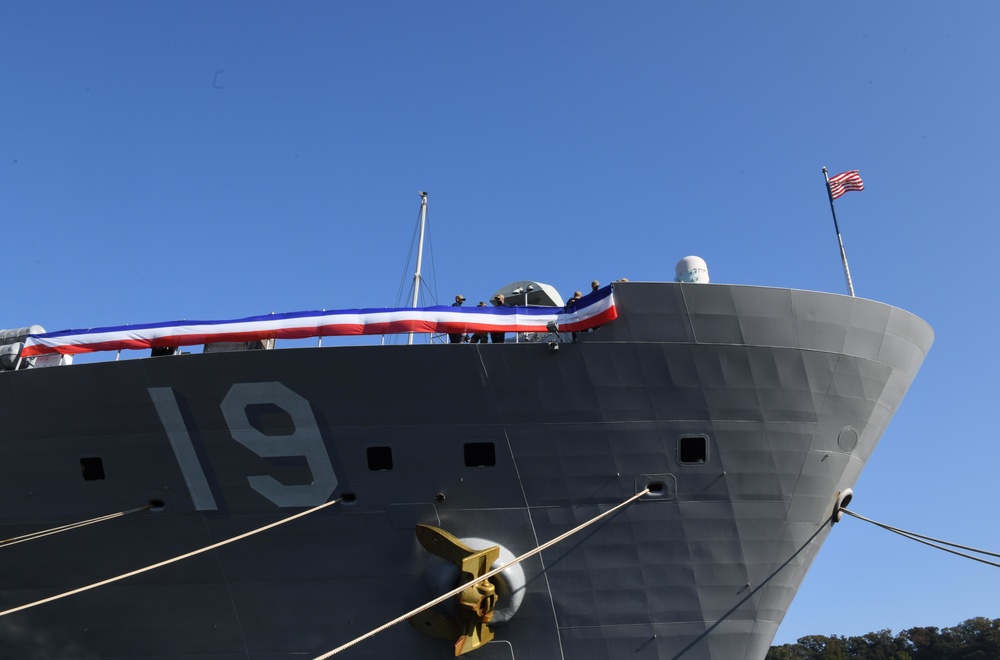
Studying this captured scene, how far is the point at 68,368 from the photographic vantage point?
12508mm

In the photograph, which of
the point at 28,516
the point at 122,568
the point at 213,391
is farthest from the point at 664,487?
the point at 28,516

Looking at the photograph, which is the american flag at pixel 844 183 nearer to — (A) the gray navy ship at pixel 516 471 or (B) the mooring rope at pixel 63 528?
(A) the gray navy ship at pixel 516 471

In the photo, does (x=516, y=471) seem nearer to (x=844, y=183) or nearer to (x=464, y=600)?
(x=464, y=600)

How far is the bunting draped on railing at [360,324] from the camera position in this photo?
1105 centimetres

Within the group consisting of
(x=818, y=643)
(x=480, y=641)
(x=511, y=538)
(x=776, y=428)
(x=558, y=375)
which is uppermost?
(x=558, y=375)

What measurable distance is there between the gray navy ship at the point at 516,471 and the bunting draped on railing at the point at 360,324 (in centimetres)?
5

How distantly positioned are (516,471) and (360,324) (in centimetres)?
326

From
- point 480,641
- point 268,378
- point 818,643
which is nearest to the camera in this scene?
point 480,641

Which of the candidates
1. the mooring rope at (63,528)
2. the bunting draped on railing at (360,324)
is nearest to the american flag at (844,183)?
the bunting draped on railing at (360,324)

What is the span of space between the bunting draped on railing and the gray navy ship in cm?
5

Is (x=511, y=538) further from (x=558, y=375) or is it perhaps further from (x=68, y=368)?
(x=68, y=368)

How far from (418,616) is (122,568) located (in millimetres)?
5125

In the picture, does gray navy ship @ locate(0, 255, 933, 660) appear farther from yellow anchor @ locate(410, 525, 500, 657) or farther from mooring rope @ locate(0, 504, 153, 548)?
mooring rope @ locate(0, 504, 153, 548)

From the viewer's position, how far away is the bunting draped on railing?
11.0 m
